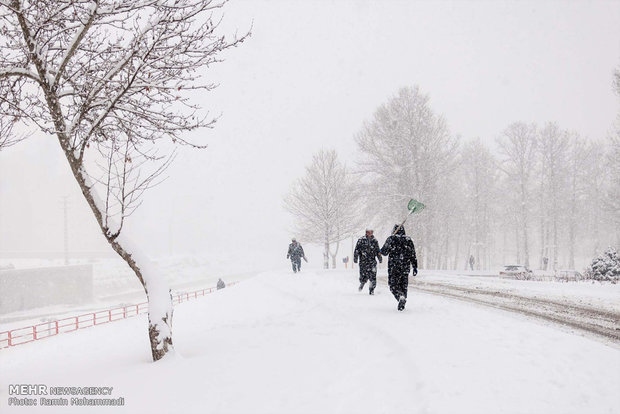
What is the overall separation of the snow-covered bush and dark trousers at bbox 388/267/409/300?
1149 centimetres

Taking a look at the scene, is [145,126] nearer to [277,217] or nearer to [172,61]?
[172,61]

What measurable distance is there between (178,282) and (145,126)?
2242 inches

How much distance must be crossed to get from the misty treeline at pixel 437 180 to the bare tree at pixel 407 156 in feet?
0.21

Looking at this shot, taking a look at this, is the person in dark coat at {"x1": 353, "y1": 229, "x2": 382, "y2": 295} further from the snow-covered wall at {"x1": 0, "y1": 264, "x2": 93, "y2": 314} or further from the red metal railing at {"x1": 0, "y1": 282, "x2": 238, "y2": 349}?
the snow-covered wall at {"x1": 0, "y1": 264, "x2": 93, "y2": 314}

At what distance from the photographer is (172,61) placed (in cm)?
563

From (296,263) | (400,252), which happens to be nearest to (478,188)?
(296,263)

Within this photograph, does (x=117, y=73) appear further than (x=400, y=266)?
No

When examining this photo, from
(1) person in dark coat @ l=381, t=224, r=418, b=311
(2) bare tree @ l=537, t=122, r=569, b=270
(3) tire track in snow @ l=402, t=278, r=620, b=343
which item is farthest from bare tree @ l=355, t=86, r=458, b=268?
(1) person in dark coat @ l=381, t=224, r=418, b=311

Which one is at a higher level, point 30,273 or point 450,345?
point 450,345

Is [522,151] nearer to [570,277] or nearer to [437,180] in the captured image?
[437,180]

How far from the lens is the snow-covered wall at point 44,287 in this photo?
3350 centimetres

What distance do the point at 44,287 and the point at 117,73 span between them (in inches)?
1619

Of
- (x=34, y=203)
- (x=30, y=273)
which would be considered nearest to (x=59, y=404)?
(x=30, y=273)

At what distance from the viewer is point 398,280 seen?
818cm
